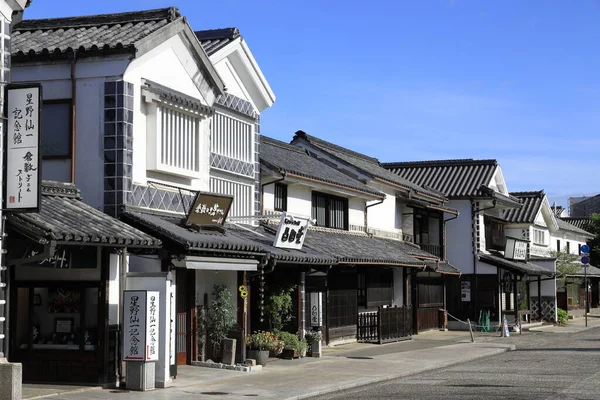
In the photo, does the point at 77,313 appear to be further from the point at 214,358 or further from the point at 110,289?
the point at 214,358

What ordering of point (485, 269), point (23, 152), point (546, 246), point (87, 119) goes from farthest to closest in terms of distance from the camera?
point (546, 246) → point (485, 269) → point (87, 119) → point (23, 152)

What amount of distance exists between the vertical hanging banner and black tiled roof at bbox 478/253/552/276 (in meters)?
32.7

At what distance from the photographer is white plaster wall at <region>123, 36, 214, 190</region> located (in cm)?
2091

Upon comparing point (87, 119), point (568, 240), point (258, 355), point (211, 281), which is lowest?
point (258, 355)

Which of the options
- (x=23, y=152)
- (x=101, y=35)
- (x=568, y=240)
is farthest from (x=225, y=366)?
(x=568, y=240)

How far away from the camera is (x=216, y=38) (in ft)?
86.4

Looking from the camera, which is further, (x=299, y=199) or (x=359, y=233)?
(x=359, y=233)

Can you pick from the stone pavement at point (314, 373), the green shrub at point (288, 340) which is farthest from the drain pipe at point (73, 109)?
the green shrub at point (288, 340)

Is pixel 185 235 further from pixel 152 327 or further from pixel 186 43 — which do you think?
pixel 186 43

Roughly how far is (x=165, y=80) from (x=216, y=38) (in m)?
4.56

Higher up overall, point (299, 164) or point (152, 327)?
point (299, 164)

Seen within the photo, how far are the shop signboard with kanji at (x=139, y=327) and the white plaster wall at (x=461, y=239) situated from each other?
29678mm

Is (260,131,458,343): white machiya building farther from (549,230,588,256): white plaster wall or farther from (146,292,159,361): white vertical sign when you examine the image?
(549,230,588,256): white plaster wall

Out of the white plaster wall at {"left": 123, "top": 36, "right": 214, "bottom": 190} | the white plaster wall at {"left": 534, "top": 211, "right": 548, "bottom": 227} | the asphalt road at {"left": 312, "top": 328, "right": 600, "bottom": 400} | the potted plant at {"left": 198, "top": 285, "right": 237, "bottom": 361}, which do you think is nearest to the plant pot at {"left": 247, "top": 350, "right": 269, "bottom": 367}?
the potted plant at {"left": 198, "top": 285, "right": 237, "bottom": 361}
